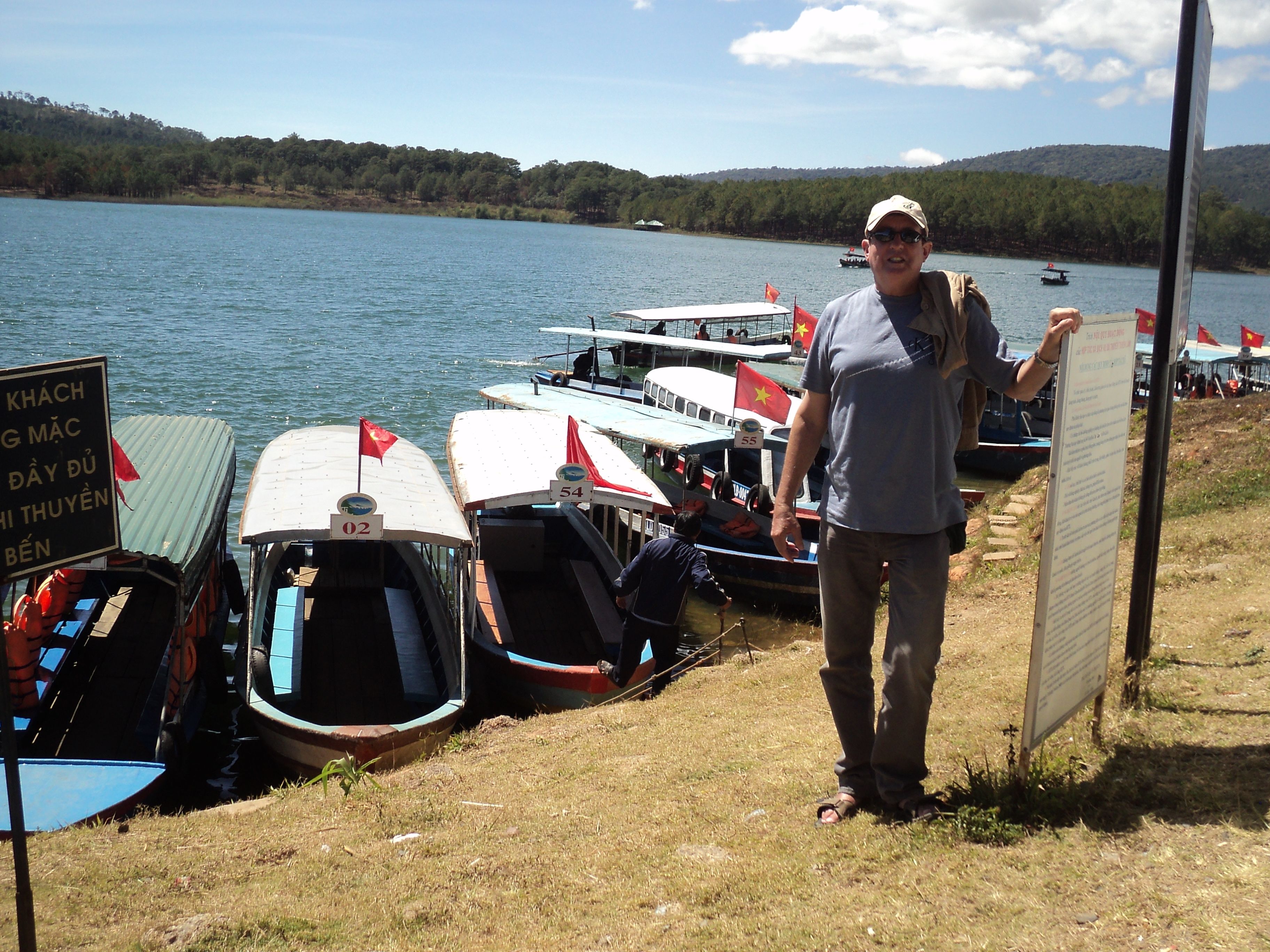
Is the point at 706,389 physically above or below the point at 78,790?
above

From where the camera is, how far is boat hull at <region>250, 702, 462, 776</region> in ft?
29.3

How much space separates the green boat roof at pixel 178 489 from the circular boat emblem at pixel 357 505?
1462 mm

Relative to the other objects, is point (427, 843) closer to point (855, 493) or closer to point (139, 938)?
point (139, 938)

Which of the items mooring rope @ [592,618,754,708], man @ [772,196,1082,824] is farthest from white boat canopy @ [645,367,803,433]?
man @ [772,196,1082,824]

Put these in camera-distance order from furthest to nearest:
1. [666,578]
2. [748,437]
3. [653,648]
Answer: [748,437] → [653,648] → [666,578]

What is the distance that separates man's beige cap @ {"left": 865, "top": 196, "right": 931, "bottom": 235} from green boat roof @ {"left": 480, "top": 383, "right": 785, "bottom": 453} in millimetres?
11833

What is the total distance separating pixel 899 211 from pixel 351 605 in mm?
10601

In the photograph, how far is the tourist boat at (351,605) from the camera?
9438 millimetres

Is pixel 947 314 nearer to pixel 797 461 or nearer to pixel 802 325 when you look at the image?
pixel 797 461

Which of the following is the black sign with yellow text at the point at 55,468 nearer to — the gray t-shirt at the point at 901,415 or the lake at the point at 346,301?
the gray t-shirt at the point at 901,415

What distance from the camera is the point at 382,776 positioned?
7.61 metres

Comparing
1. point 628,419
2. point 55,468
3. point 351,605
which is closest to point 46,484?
point 55,468

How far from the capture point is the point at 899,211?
4211 mm

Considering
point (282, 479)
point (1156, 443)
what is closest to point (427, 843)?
point (1156, 443)
